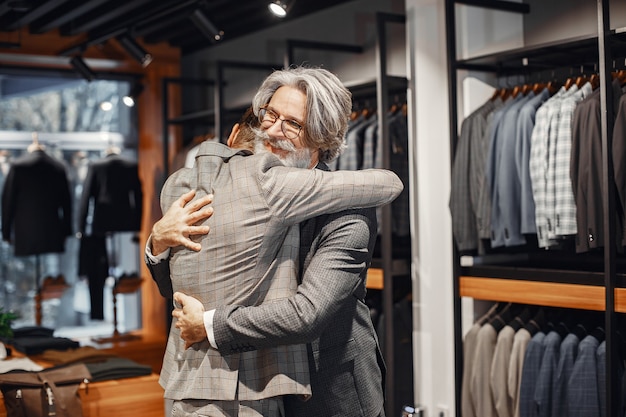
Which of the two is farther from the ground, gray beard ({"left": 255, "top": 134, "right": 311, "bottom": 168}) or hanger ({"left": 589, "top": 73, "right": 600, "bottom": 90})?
hanger ({"left": 589, "top": 73, "right": 600, "bottom": 90})

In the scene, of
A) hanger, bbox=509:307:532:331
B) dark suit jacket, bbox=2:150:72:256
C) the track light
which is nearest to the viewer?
hanger, bbox=509:307:532:331

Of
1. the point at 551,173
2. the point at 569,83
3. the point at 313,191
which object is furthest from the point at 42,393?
the point at 569,83

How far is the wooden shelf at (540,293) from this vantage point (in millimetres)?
3426

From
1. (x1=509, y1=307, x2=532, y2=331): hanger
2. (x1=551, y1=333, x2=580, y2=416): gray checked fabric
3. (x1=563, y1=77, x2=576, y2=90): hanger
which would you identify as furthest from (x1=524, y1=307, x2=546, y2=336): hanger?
(x1=563, y1=77, x2=576, y2=90): hanger

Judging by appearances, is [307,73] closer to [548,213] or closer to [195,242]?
[195,242]

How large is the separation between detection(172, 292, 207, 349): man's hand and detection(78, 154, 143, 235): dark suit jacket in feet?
16.4

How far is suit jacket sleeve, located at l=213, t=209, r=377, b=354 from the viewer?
181 cm

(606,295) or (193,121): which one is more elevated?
(193,121)

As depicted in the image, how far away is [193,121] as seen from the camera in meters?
6.70

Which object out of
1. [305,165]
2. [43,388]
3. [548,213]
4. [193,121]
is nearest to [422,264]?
[548,213]

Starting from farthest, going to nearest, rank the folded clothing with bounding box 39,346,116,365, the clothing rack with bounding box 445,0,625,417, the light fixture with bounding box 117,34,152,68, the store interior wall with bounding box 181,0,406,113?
the light fixture with bounding box 117,34,152,68, the store interior wall with bounding box 181,0,406,113, the folded clothing with bounding box 39,346,116,365, the clothing rack with bounding box 445,0,625,417

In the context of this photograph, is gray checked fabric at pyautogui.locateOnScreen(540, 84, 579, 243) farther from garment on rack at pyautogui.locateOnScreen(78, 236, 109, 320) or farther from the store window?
garment on rack at pyautogui.locateOnScreen(78, 236, 109, 320)

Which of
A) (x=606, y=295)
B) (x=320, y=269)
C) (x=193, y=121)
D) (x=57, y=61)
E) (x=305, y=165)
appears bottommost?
(x=606, y=295)

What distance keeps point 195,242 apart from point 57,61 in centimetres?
523
